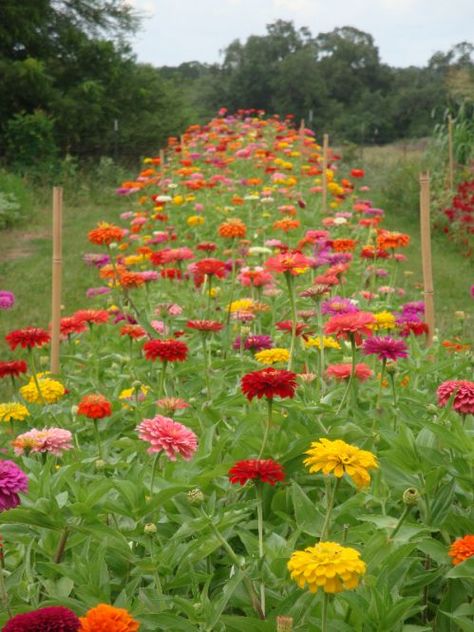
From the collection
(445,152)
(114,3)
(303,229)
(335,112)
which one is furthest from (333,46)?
(303,229)

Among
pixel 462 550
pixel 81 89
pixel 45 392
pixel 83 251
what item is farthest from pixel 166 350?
pixel 81 89

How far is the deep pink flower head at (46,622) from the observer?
3.04 feet

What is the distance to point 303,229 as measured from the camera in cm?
584

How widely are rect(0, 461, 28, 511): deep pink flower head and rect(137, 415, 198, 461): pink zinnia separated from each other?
255mm

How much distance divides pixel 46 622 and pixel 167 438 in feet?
1.72

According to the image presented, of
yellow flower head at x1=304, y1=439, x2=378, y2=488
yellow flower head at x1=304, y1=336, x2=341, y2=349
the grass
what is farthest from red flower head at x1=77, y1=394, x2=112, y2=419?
the grass

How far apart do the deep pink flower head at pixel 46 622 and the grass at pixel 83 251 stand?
328 centimetres

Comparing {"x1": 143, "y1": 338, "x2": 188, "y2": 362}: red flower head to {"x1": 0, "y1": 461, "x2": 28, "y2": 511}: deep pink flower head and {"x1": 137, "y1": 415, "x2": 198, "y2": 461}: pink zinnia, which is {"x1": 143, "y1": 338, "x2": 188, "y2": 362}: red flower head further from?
{"x1": 0, "y1": 461, "x2": 28, "y2": 511}: deep pink flower head

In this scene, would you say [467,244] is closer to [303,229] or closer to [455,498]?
[303,229]

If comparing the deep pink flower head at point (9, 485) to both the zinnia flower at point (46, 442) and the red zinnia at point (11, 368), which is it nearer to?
the zinnia flower at point (46, 442)

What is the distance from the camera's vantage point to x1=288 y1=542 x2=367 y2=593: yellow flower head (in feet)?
3.16

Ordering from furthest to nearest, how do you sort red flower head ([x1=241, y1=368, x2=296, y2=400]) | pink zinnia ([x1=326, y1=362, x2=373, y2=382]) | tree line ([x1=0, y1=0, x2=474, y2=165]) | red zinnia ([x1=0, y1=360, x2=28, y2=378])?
tree line ([x1=0, y1=0, x2=474, y2=165]), red zinnia ([x1=0, y1=360, x2=28, y2=378]), pink zinnia ([x1=326, y1=362, x2=373, y2=382]), red flower head ([x1=241, y1=368, x2=296, y2=400])

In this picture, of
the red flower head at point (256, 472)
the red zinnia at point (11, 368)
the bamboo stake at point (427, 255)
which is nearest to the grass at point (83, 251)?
the bamboo stake at point (427, 255)

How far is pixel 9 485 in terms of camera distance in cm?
121
